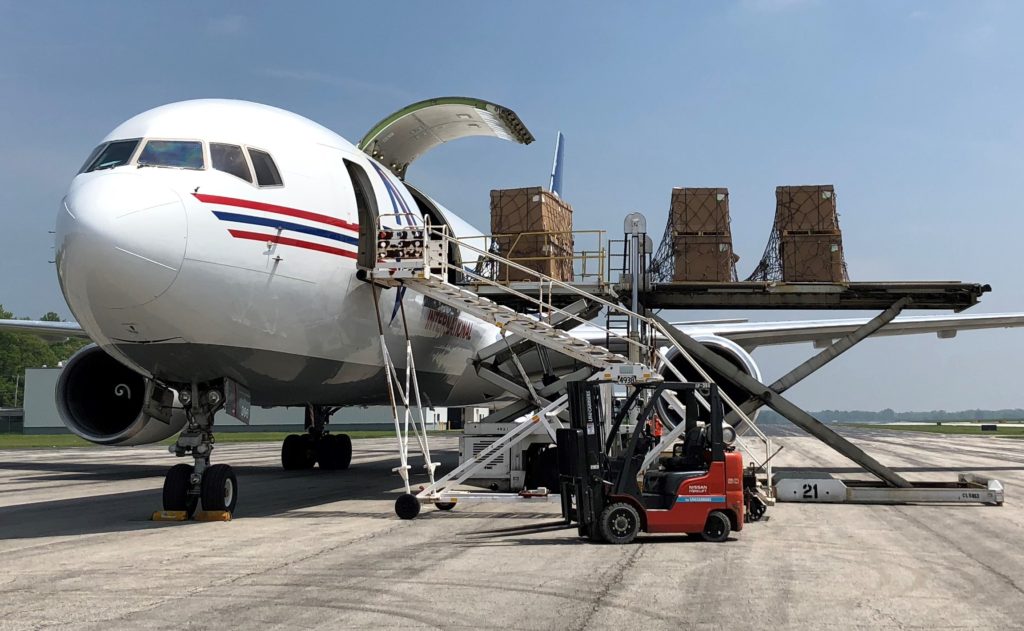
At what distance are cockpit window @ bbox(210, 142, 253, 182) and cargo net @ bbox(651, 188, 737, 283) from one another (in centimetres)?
724

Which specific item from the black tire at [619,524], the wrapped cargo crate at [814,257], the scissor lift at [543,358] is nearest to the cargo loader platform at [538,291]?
the scissor lift at [543,358]

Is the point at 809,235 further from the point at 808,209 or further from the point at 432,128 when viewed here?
the point at 432,128

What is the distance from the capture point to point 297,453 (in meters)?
21.0

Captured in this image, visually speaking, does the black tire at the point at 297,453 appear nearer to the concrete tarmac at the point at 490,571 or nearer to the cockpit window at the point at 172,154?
the concrete tarmac at the point at 490,571

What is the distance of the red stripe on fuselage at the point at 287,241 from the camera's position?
9.83 meters

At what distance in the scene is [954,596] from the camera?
6.64 metres

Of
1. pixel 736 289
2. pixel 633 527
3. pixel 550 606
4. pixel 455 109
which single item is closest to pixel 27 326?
pixel 455 109

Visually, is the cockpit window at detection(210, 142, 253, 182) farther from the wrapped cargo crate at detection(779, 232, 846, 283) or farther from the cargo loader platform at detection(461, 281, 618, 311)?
the wrapped cargo crate at detection(779, 232, 846, 283)

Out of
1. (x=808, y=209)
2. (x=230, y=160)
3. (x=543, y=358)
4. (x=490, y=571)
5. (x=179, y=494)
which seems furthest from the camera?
(x=543, y=358)

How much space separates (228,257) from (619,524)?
4781 millimetres

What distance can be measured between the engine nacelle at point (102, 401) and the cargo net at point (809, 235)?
32.3ft

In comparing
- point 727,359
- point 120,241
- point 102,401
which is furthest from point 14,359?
point 120,241

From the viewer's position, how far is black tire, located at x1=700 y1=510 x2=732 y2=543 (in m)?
9.23

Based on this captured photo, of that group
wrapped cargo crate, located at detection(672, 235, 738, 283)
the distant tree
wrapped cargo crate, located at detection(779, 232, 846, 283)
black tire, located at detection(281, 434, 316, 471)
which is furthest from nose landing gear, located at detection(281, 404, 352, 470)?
the distant tree
